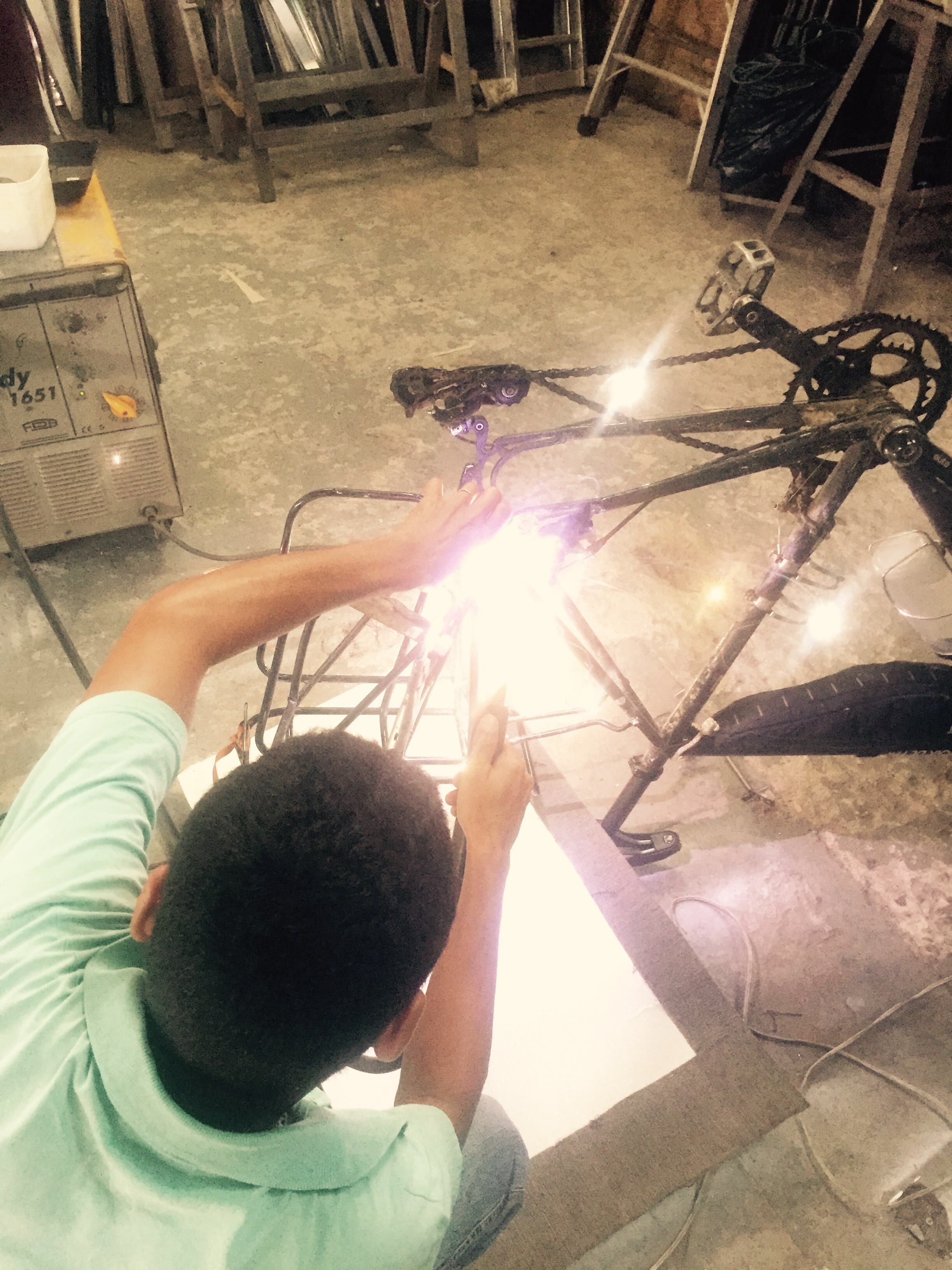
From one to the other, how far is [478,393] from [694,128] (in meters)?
5.73

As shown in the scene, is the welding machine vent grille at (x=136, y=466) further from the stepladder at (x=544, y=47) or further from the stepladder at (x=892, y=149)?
the stepladder at (x=544, y=47)

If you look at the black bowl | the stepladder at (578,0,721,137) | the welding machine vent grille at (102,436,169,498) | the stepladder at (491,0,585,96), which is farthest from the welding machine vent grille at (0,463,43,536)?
the stepladder at (491,0,585,96)

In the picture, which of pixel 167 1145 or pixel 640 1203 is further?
pixel 640 1203

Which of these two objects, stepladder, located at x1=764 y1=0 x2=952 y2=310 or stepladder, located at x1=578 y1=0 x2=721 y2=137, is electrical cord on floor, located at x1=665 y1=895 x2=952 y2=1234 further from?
stepladder, located at x1=578 y1=0 x2=721 y2=137

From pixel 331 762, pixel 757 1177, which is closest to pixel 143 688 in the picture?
pixel 331 762

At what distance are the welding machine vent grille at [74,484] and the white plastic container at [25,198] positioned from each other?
2.15 ft

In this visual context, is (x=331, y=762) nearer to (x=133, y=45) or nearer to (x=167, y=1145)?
(x=167, y=1145)

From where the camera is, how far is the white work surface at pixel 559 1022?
72.9 inches

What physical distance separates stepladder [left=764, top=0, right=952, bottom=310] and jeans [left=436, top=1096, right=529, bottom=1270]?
4.52 m

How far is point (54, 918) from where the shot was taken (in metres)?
0.94

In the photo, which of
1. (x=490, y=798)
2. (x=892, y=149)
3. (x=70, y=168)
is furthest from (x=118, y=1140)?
(x=892, y=149)

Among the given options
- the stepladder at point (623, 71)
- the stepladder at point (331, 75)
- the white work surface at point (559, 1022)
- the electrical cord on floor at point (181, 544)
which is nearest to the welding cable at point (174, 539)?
the electrical cord on floor at point (181, 544)

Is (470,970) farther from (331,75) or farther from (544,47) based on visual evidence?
(544,47)

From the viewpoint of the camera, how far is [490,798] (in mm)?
1282
